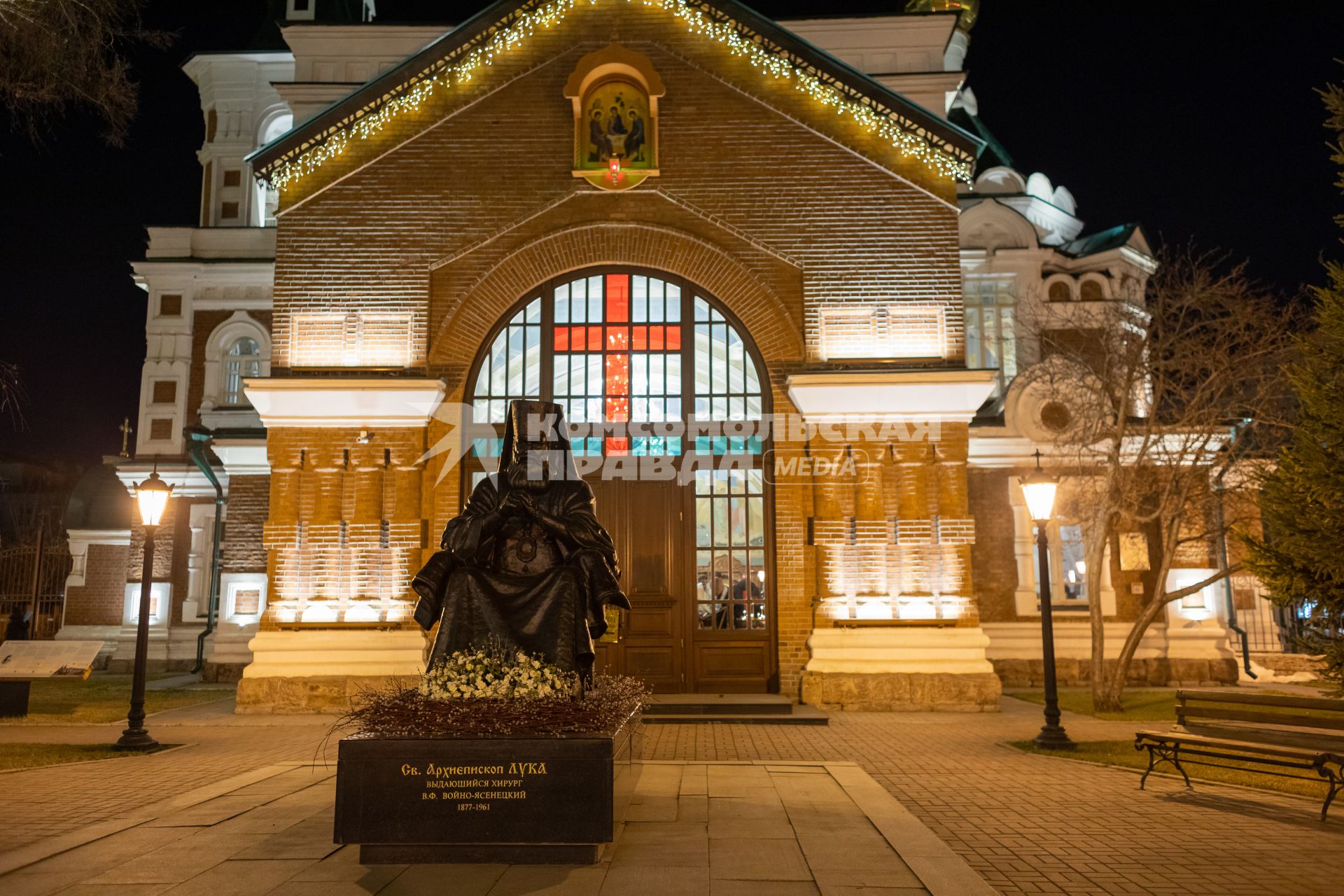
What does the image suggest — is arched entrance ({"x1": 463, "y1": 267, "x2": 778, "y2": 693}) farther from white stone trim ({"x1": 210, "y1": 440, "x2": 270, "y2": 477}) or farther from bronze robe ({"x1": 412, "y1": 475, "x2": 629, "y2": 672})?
white stone trim ({"x1": 210, "y1": 440, "x2": 270, "y2": 477})

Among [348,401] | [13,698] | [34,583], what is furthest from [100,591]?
[348,401]

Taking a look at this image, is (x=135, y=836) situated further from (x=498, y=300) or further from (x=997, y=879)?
(x=498, y=300)

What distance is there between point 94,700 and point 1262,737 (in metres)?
15.3

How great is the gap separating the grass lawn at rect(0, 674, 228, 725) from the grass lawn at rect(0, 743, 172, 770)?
222 cm

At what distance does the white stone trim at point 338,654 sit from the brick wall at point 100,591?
10.2 meters

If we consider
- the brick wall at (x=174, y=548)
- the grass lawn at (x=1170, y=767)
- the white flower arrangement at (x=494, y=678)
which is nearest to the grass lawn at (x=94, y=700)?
the brick wall at (x=174, y=548)

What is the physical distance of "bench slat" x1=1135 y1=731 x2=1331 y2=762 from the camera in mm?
7417

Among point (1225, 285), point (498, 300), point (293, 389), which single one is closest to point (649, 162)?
point (498, 300)

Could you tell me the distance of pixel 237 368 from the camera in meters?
20.6

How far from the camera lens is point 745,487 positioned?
13766 millimetres

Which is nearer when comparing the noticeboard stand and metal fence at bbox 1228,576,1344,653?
the noticeboard stand

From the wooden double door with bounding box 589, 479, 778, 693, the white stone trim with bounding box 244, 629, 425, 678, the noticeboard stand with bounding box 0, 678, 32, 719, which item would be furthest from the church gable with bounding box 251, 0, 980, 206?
the noticeboard stand with bounding box 0, 678, 32, 719

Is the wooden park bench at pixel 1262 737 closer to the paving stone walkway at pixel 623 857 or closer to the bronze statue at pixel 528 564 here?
the paving stone walkway at pixel 623 857

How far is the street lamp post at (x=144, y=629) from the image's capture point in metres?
10.6
